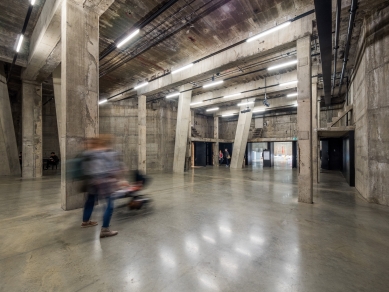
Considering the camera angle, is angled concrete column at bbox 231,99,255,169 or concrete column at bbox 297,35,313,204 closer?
concrete column at bbox 297,35,313,204

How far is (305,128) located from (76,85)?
21.8ft

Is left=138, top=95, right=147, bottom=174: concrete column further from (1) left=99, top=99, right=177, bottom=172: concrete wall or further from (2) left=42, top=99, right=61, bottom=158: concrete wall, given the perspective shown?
(2) left=42, top=99, right=61, bottom=158: concrete wall

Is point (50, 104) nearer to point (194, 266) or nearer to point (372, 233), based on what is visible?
point (194, 266)

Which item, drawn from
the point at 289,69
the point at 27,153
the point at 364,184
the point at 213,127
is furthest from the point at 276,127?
the point at 27,153

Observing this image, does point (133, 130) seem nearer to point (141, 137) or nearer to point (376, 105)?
point (141, 137)

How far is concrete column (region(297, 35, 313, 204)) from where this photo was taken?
557cm

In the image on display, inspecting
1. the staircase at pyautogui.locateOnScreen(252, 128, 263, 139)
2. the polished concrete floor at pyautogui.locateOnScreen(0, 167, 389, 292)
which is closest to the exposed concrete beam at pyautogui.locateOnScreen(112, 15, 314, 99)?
the polished concrete floor at pyautogui.locateOnScreen(0, 167, 389, 292)

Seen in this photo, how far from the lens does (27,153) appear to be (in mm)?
10961

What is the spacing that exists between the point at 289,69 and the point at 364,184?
7.02 metres

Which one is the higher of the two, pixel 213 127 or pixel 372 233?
pixel 213 127

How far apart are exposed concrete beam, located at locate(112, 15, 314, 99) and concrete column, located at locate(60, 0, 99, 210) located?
15.6 ft

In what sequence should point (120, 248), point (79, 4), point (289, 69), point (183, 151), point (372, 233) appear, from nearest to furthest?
point (120, 248) < point (372, 233) < point (79, 4) < point (289, 69) < point (183, 151)

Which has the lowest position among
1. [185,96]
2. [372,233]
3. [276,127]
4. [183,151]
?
[372,233]

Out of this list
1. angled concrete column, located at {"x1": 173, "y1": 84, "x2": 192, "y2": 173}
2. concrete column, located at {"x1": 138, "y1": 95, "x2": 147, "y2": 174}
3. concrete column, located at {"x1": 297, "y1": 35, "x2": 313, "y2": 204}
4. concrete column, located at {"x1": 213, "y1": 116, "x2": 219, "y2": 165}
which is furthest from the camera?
concrete column, located at {"x1": 213, "y1": 116, "x2": 219, "y2": 165}
